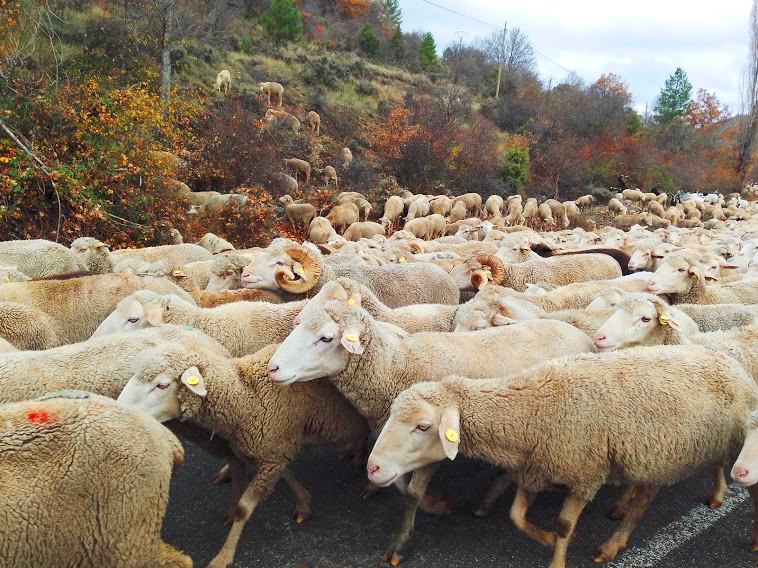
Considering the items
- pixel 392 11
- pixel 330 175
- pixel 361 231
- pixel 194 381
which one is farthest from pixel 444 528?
pixel 392 11

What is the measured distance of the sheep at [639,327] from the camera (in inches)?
173

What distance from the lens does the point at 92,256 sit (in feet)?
24.9

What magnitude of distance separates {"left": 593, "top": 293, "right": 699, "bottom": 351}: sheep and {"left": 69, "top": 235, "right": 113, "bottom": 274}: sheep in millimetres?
6113

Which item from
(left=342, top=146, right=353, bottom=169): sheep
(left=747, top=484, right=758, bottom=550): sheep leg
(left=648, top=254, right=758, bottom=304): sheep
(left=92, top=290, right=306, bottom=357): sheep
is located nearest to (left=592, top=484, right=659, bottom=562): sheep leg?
(left=747, top=484, right=758, bottom=550): sheep leg

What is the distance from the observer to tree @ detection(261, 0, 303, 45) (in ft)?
111

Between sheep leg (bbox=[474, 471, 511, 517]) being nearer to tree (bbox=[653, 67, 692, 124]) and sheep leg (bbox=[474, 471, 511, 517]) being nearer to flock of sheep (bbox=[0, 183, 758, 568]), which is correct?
flock of sheep (bbox=[0, 183, 758, 568])

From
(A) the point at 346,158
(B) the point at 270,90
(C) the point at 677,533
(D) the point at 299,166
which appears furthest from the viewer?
(B) the point at 270,90

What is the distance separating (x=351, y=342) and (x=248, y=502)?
1.17 meters

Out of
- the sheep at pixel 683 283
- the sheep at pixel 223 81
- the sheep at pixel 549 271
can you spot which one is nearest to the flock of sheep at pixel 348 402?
the sheep at pixel 683 283

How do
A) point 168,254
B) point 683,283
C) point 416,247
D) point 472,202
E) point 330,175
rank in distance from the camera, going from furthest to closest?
point 472,202 → point 330,175 → point 416,247 → point 168,254 → point 683,283

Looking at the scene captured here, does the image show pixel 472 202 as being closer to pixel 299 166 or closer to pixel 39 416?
pixel 299 166

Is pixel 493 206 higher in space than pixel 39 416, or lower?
lower

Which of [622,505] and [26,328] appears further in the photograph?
[26,328]

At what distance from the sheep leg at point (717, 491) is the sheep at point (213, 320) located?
3.35 metres
